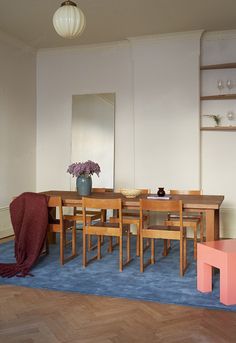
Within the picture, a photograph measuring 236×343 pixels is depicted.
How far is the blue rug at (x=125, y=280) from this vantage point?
3.00 metres

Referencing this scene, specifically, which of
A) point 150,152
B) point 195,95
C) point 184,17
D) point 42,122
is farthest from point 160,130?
point 42,122

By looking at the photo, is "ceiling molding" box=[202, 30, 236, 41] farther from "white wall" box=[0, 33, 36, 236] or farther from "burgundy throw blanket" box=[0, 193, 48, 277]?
"burgundy throw blanket" box=[0, 193, 48, 277]

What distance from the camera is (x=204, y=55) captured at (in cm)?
541

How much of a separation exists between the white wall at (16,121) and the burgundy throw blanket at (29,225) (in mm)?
1595

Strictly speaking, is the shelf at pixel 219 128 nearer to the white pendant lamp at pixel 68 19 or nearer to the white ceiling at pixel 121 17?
the white ceiling at pixel 121 17

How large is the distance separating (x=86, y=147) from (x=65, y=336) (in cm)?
396

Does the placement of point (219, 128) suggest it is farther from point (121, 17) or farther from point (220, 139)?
point (121, 17)

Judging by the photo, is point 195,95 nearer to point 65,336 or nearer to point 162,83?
point 162,83

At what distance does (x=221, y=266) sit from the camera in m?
2.87

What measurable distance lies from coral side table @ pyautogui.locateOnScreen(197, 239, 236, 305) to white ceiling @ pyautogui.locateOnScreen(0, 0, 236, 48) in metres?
2.83

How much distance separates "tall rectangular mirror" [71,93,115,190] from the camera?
5.90m

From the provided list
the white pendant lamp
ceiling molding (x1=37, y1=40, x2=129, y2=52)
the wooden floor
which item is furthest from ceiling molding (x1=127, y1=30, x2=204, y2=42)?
the wooden floor

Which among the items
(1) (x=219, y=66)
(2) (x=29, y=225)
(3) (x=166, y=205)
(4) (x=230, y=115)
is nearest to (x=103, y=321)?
(3) (x=166, y=205)

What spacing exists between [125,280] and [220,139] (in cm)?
279
